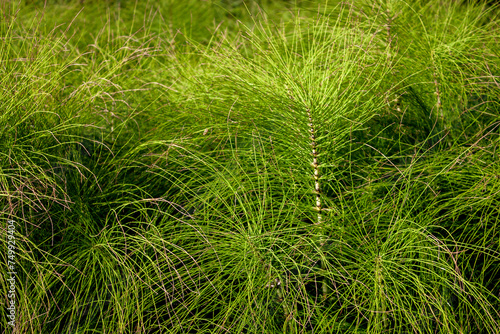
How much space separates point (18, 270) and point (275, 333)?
2.30 ft

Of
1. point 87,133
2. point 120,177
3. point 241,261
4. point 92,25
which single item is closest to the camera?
point 241,261

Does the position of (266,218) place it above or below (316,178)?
below

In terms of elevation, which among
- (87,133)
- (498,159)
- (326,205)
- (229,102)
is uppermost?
(498,159)

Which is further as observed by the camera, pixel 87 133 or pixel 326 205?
pixel 87 133

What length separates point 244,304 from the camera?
4.25 ft

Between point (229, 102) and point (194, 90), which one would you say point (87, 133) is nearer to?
point (194, 90)

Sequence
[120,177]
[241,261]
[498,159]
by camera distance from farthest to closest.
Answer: [120,177]
[498,159]
[241,261]

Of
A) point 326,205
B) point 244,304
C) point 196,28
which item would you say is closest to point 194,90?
point 326,205

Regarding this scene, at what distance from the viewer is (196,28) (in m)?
2.68

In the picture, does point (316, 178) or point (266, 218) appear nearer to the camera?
point (316, 178)

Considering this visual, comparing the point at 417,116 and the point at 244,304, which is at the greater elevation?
the point at 417,116

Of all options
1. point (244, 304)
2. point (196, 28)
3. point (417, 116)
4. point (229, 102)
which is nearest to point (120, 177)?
point (229, 102)

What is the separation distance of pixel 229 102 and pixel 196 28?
50.7 inches

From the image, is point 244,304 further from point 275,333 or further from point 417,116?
point 417,116
